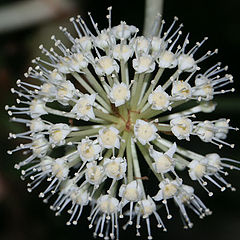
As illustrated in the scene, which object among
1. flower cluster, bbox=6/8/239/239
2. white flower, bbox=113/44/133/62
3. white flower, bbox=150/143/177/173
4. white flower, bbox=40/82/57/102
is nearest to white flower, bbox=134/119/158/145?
flower cluster, bbox=6/8/239/239

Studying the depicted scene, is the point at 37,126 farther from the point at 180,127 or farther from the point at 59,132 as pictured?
the point at 180,127

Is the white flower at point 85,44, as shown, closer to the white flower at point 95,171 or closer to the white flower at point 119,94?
the white flower at point 119,94

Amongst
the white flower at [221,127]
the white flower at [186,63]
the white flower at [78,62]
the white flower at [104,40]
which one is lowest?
the white flower at [221,127]

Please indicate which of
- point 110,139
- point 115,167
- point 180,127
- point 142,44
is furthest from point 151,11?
point 115,167

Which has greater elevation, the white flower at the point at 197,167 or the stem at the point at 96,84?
the stem at the point at 96,84

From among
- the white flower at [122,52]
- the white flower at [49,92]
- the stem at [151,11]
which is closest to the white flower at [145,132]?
the white flower at [122,52]

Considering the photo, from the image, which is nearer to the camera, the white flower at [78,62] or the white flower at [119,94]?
the white flower at [119,94]
